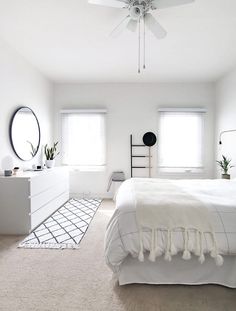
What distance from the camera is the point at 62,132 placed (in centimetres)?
500

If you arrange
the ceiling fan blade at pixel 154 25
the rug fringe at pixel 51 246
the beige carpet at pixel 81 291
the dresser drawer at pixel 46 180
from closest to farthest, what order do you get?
the beige carpet at pixel 81 291 < the ceiling fan blade at pixel 154 25 < the rug fringe at pixel 51 246 < the dresser drawer at pixel 46 180

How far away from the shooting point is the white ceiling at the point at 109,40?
2330mm

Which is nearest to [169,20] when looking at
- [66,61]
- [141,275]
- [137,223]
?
[66,61]

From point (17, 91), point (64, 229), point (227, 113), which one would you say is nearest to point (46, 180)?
point (64, 229)

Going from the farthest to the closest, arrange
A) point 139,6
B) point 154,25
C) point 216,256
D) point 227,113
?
point 227,113, point 154,25, point 139,6, point 216,256

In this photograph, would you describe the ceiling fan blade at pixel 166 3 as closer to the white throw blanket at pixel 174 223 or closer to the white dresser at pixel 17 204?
the white throw blanket at pixel 174 223

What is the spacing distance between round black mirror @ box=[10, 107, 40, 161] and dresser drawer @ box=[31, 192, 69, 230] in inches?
34.7

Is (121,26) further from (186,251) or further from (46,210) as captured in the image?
(46,210)

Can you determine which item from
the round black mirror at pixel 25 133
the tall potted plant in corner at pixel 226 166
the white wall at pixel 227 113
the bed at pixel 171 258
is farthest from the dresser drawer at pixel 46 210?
the white wall at pixel 227 113

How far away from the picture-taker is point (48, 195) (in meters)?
3.54

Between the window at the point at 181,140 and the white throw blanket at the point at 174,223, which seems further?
the window at the point at 181,140

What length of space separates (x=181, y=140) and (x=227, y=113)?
Result: 1.06 meters

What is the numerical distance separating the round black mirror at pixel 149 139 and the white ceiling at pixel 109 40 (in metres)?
1.20

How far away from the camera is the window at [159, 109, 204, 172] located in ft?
16.1
